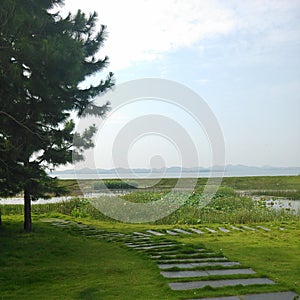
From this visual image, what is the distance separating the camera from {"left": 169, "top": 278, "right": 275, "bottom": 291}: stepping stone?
3210mm

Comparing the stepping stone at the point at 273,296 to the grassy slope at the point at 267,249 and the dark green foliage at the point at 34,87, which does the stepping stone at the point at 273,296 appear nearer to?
the grassy slope at the point at 267,249

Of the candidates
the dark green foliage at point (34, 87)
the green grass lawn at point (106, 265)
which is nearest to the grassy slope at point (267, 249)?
the green grass lawn at point (106, 265)

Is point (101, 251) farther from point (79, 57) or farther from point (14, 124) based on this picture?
point (79, 57)

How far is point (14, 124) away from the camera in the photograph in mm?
4641

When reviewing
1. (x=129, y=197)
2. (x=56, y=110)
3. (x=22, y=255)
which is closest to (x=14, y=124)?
(x=56, y=110)

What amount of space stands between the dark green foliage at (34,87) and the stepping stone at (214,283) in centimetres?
260

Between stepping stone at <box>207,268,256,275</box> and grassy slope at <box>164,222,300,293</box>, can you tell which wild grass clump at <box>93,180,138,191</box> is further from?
stepping stone at <box>207,268,256,275</box>

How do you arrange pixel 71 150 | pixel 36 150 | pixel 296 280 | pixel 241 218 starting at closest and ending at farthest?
pixel 296 280, pixel 36 150, pixel 71 150, pixel 241 218

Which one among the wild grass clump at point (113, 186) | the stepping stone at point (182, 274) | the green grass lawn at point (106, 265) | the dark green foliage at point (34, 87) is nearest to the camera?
the green grass lawn at point (106, 265)

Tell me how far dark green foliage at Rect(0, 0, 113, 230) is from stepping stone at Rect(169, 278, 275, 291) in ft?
8.54

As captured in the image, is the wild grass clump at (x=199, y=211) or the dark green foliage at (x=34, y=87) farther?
the wild grass clump at (x=199, y=211)

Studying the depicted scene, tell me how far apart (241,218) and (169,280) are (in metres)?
5.81

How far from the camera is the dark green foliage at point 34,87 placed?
383 centimetres

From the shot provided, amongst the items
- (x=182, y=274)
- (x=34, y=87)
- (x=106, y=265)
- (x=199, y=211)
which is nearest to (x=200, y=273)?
(x=182, y=274)
